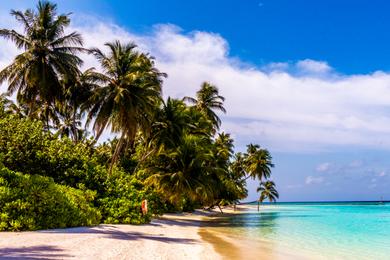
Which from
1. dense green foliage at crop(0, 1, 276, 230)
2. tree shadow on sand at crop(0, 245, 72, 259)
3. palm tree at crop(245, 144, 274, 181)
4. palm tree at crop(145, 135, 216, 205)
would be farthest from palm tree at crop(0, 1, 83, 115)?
palm tree at crop(245, 144, 274, 181)

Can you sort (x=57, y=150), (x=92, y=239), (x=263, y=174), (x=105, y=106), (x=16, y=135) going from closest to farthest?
(x=92, y=239)
(x=16, y=135)
(x=57, y=150)
(x=105, y=106)
(x=263, y=174)

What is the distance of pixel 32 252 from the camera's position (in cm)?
822

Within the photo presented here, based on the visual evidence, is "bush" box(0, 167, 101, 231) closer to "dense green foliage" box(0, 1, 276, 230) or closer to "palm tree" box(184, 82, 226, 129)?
"dense green foliage" box(0, 1, 276, 230)

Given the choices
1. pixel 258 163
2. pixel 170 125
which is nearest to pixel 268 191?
pixel 258 163

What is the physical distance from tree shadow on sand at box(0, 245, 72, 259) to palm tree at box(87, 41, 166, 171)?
1921 cm

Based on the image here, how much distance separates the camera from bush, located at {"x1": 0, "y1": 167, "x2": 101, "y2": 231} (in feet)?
38.5

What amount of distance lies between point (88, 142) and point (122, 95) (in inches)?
259

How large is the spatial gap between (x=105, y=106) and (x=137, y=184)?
6.49 metres

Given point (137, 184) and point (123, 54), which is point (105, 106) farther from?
point (137, 184)

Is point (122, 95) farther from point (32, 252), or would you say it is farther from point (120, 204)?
point (32, 252)

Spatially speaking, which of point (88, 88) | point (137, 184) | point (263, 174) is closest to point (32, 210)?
point (137, 184)

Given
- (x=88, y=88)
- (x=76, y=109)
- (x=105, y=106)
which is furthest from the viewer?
(x=76, y=109)

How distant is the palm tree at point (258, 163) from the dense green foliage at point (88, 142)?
29.5 metres

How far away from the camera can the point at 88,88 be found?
105 feet
